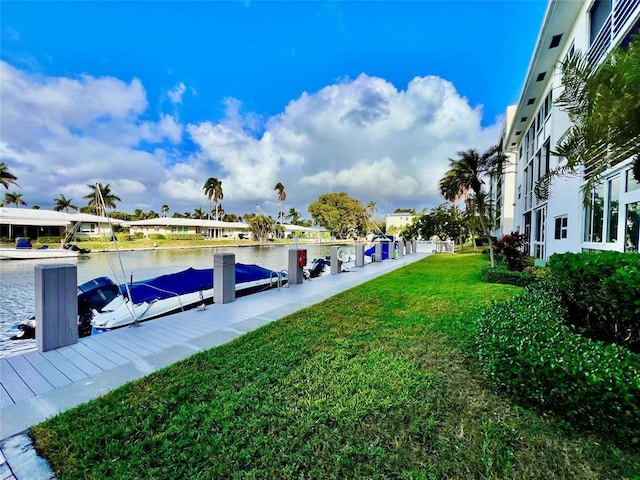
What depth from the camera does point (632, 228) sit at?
20.9 feet

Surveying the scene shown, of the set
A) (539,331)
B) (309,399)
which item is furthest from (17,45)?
(539,331)

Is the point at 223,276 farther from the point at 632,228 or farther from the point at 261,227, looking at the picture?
the point at 261,227

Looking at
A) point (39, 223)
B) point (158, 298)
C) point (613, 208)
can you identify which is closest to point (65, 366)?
point (158, 298)

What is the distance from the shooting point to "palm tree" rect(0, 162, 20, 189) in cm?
3169

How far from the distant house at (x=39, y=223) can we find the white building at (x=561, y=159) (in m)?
28.8

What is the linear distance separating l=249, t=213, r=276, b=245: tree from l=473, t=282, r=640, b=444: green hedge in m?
43.4

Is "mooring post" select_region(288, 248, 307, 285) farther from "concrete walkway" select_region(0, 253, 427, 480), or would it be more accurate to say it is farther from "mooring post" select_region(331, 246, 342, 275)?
"concrete walkway" select_region(0, 253, 427, 480)

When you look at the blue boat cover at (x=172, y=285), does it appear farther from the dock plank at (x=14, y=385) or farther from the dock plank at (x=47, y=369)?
the dock plank at (x=14, y=385)

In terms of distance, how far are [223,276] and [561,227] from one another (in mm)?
12382

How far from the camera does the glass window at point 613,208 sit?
23.2 ft

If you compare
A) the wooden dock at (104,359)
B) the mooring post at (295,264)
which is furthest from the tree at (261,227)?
the wooden dock at (104,359)

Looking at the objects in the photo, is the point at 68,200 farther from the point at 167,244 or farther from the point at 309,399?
the point at 309,399

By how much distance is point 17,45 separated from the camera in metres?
8.41

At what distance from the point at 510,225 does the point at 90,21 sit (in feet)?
108
